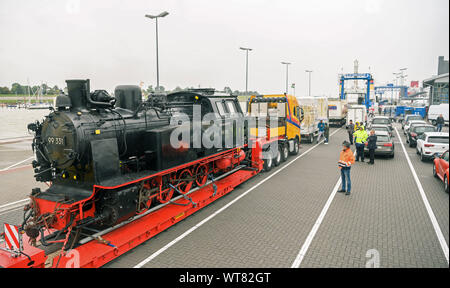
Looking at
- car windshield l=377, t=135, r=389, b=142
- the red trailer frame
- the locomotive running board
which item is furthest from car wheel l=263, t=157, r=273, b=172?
car windshield l=377, t=135, r=389, b=142

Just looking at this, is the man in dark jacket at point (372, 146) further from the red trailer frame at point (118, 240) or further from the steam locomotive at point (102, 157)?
the steam locomotive at point (102, 157)

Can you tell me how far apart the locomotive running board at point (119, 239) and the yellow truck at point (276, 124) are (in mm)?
4325

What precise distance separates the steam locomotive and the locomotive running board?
267 millimetres

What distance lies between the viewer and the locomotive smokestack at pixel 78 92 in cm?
582

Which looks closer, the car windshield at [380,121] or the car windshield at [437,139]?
the car windshield at [437,139]

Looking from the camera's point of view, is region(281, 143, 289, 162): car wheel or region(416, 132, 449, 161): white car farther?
region(281, 143, 289, 162): car wheel

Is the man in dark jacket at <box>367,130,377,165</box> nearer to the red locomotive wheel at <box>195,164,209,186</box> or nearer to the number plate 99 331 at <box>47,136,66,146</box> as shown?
the red locomotive wheel at <box>195,164,209,186</box>

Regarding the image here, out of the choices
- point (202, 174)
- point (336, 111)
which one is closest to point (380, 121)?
point (336, 111)

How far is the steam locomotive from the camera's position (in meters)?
5.46

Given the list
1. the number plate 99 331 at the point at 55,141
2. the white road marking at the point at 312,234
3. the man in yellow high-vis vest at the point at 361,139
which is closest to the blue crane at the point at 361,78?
the man in yellow high-vis vest at the point at 361,139

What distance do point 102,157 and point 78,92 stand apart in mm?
1427

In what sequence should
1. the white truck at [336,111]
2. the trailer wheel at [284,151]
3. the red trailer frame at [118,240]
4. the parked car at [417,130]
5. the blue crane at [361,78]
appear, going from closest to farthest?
the red trailer frame at [118,240] → the trailer wheel at [284,151] → the parked car at [417,130] → the white truck at [336,111] → the blue crane at [361,78]
